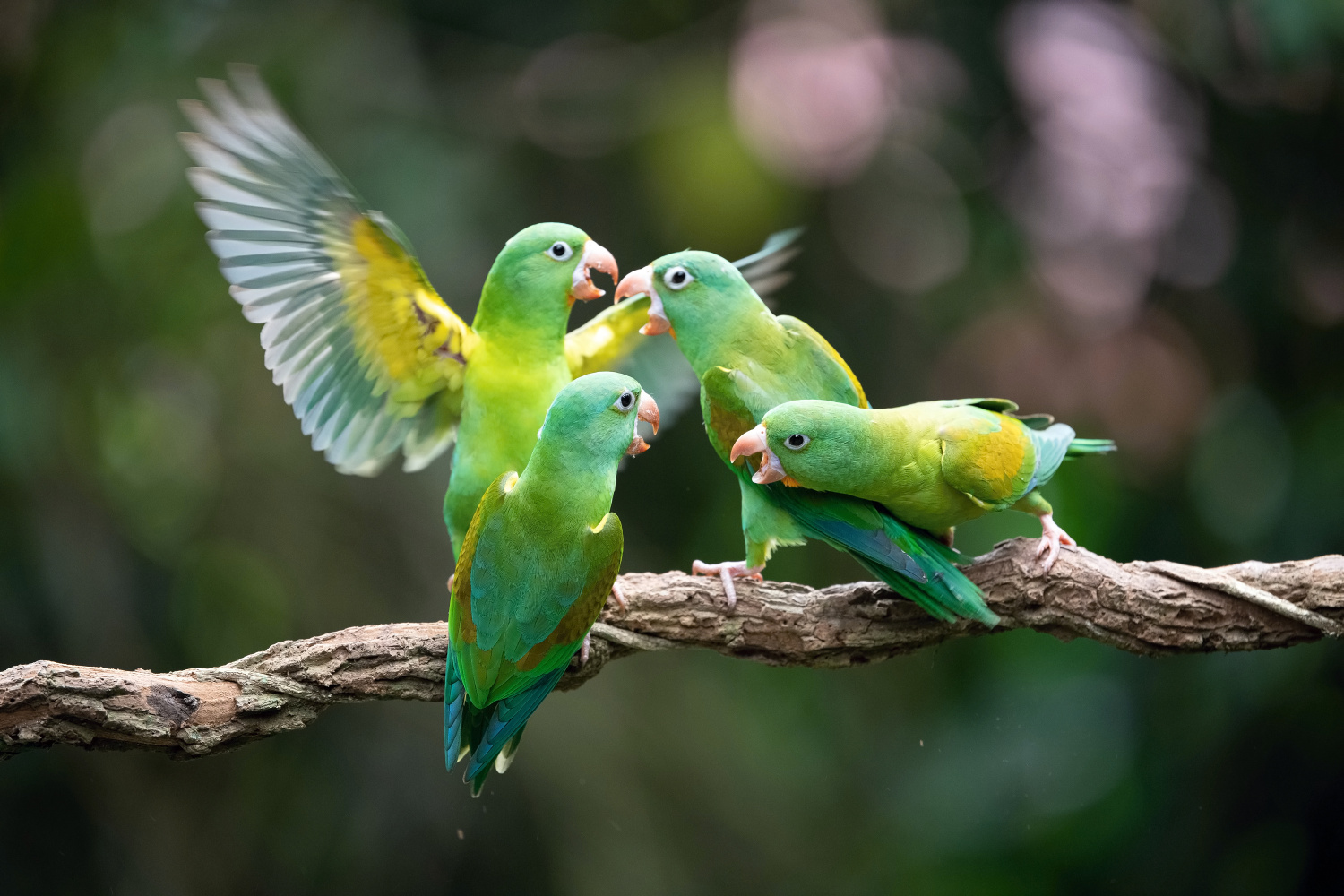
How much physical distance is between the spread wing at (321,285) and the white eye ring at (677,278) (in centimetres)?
53

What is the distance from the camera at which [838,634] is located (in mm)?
2348

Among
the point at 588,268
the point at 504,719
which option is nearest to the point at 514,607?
the point at 504,719

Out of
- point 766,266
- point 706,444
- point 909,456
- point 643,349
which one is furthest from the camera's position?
point 706,444

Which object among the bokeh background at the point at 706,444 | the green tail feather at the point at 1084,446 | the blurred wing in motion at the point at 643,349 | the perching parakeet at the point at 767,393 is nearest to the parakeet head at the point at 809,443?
the perching parakeet at the point at 767,393

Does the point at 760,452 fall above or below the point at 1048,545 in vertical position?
above

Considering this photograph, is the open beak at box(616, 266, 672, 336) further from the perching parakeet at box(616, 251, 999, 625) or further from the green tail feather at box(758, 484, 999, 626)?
the green tail feather at box(758, 484, 999, 626)

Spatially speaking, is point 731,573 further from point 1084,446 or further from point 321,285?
point 321,285

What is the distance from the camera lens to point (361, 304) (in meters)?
2.43

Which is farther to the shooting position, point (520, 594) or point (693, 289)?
point (693, 289)

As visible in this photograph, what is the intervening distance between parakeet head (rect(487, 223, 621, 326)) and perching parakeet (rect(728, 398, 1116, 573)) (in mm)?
498

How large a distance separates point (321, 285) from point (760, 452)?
1.02 m

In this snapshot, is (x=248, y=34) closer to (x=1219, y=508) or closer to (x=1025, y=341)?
(x=1025, y=341)

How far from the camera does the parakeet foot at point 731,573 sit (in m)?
2.36

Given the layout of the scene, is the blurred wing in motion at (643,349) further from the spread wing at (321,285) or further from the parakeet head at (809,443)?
the parakeet head at (809,443)
